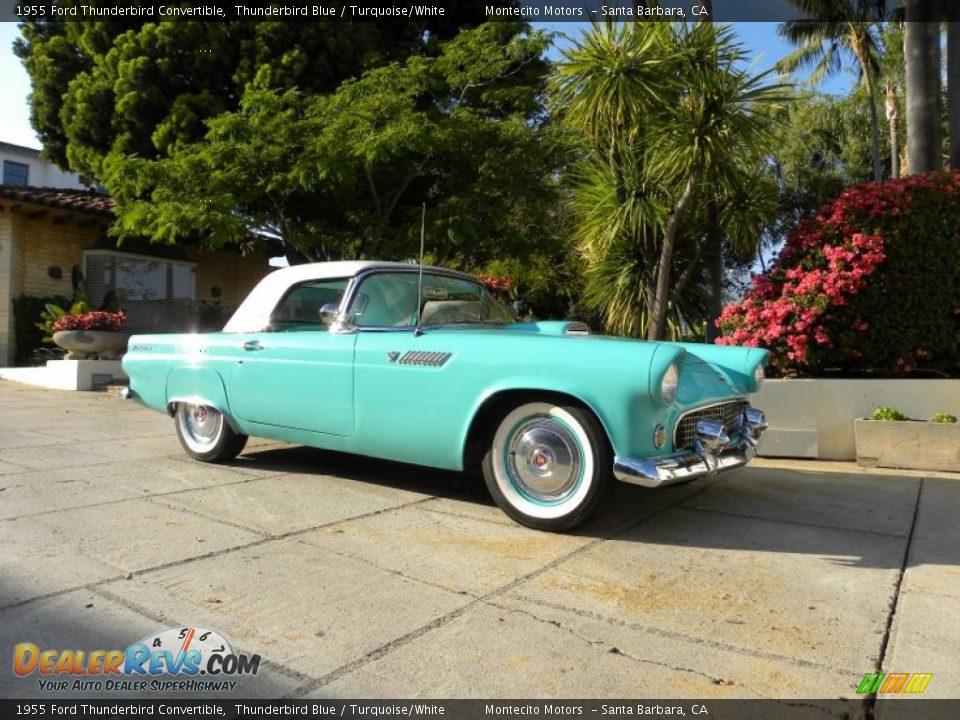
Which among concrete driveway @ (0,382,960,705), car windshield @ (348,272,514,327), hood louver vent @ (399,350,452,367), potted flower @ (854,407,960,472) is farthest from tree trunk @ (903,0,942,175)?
hood louver vent @ (399,350,452,367)

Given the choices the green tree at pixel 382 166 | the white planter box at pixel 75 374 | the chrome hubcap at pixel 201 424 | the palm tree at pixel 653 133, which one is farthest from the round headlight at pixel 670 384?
the white planter box at pixel 75 374

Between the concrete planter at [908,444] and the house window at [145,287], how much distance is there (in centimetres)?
1375

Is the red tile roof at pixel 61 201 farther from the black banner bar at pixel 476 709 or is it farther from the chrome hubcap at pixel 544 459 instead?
the black banner bar at pixel 476 709

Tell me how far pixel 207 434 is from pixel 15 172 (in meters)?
31.9

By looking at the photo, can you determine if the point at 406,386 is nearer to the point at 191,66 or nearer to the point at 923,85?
the point at 923,85

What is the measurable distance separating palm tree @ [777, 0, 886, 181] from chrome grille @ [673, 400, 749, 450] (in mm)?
17077

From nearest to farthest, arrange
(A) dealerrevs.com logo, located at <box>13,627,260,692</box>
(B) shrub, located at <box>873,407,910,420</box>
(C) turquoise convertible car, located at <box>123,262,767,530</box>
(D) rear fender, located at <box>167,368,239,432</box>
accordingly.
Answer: (A) dealerrevs.com logo, located at <box>13,627,260,692</box>, (C) turquoise convertible car, located at <box>123,262,767,530</box>, (D) rear fender, located at <box>167,368,239,432</box>, (B) shrub, located at <box>873,407,910,420</box>

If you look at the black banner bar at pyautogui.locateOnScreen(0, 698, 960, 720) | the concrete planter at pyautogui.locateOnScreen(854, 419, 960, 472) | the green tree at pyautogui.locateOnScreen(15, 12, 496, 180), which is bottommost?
the black banner bar at pyautogui.locateOnScreen(0, 698, 960, 720)

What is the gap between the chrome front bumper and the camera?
10.4ft

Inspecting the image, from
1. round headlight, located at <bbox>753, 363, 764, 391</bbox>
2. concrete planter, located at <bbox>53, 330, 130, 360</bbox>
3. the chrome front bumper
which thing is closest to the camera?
the chrome front bumper

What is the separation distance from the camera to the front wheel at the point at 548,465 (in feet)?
11.1

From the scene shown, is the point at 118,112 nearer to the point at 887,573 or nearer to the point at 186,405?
the point at 186,405

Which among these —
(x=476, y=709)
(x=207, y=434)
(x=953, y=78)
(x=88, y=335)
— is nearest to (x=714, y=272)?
(x=953, y=78)

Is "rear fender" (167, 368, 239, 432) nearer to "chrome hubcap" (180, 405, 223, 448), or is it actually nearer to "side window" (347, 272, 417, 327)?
"chrome hubcap" (180, 405, 223, 448)
